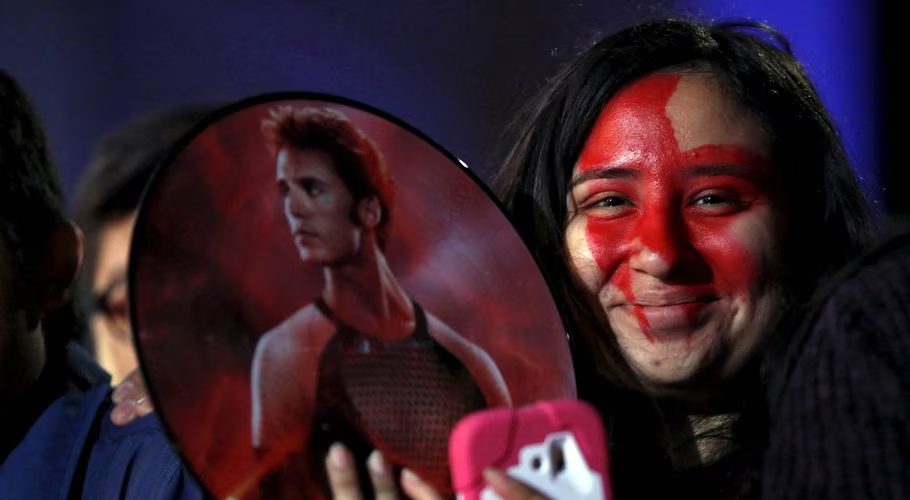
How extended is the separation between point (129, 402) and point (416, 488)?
0.42 meters

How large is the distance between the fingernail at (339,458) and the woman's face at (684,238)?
0.37 meters

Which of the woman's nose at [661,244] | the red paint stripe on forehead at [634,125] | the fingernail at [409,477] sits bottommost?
the fingernail at [409,477]

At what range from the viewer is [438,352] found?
806 millimetres

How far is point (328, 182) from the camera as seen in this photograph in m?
0.79

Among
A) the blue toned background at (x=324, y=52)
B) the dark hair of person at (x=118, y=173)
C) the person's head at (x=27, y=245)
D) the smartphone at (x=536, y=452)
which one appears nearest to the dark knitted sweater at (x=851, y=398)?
the smartphone at (x=536, y=452)

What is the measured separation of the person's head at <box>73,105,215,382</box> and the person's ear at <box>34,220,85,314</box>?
0.40 metres

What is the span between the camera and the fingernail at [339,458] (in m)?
0.73

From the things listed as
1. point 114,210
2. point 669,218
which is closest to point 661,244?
point 669,218

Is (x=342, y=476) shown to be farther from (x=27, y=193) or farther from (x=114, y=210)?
(x=114, y=210)

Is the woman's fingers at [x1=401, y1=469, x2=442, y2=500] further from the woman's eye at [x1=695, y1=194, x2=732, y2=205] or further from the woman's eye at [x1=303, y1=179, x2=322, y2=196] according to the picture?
the woman's eye at [x1=695, y1=194, x2=732, y2=205]

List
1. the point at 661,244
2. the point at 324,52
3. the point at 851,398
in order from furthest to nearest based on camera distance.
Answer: the point at 324,52
the point at 661,244
the point at 851,398

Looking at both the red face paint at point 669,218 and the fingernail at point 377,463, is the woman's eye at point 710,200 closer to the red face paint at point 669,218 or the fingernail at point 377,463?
the red face paint at point 669,218

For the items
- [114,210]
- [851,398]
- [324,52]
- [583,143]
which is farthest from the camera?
[114,210]

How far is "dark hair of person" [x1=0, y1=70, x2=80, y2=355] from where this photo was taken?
1.05m
